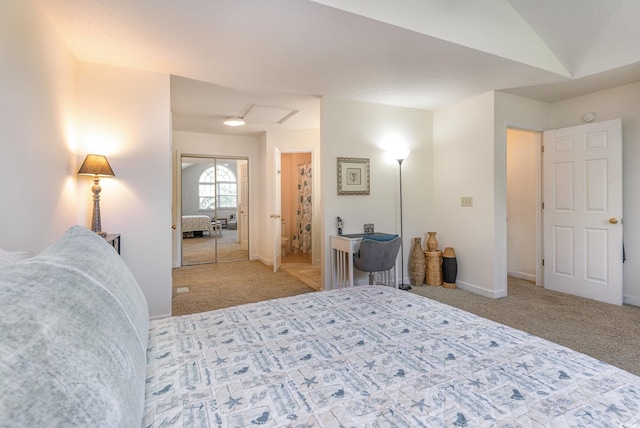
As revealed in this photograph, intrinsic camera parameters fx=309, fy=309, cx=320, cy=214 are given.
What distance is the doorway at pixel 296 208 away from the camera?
6516mm

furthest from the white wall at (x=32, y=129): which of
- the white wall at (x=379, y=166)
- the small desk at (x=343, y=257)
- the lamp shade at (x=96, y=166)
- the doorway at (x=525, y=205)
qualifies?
the doorway at (x=525, y=205)

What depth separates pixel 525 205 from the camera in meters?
4.49

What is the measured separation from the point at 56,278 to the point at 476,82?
3868 millimetres

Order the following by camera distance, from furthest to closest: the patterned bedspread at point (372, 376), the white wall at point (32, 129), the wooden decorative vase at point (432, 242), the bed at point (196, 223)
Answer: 1. the bed at point (196, 223)
2. the wooden decorative vase at point (432, 242)
3. the white wall at point (32, 129)
4. the patterned bedspread at point (372, 376)

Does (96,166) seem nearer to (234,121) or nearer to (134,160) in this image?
(134,160)

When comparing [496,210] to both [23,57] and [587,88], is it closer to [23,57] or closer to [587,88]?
[587,88]

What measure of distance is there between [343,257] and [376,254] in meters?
0.53

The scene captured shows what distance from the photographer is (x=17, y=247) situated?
1.76 m

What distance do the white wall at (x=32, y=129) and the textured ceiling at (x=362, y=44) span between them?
0.85 ft

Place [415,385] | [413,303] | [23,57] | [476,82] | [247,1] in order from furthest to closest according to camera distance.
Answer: [476,82]
[247,1]
[23,57]
[413,303]
[415,385]

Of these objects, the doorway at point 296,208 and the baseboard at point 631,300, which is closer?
the baseboard at point 631,300

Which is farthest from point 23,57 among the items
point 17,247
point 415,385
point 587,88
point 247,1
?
point 587,88

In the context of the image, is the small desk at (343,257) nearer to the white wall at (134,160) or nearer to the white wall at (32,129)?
the white wall at (134,160)

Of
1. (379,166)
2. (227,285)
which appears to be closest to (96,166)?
(227,285)
